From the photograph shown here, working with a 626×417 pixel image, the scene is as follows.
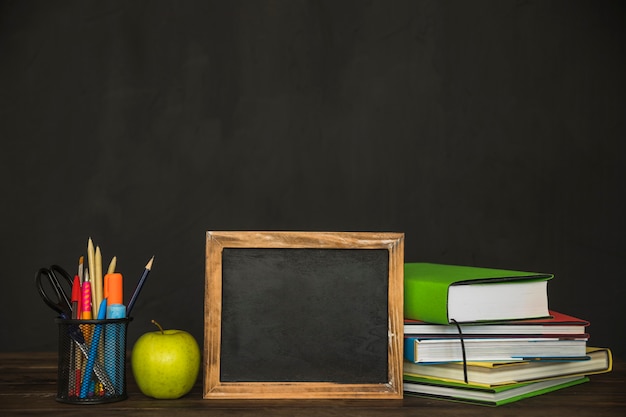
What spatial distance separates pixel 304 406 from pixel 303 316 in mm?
131

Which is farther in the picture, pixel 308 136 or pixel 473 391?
pixel 308 136

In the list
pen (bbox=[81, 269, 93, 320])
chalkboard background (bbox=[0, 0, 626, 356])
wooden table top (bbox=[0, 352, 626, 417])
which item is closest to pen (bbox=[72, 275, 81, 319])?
pen (bbox=[81, 269, 93, 320])

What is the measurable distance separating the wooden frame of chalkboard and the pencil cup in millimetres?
128

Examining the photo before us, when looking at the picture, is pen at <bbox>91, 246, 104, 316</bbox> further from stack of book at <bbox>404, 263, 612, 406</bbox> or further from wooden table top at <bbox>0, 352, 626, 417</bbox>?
stack of book at <bbox>404, 263, 612, 406</bbox>

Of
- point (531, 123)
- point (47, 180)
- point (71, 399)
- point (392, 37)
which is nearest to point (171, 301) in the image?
point (47, 180)

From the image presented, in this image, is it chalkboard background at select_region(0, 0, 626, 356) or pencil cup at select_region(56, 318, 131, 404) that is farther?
chalkboard background at select_region(0, 0, 626, 356)

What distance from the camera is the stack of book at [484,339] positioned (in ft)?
3.49

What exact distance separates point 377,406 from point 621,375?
520mm

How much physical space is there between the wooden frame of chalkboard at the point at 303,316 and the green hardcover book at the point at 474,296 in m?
0.05

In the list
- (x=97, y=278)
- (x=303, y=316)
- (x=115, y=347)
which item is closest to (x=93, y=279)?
(x=97, y=278)

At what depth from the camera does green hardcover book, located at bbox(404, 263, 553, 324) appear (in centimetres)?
107

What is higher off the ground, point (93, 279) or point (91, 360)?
point (93, 279)

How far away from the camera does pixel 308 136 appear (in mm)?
1557

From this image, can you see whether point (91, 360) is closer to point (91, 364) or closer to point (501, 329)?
point (91, 364)
